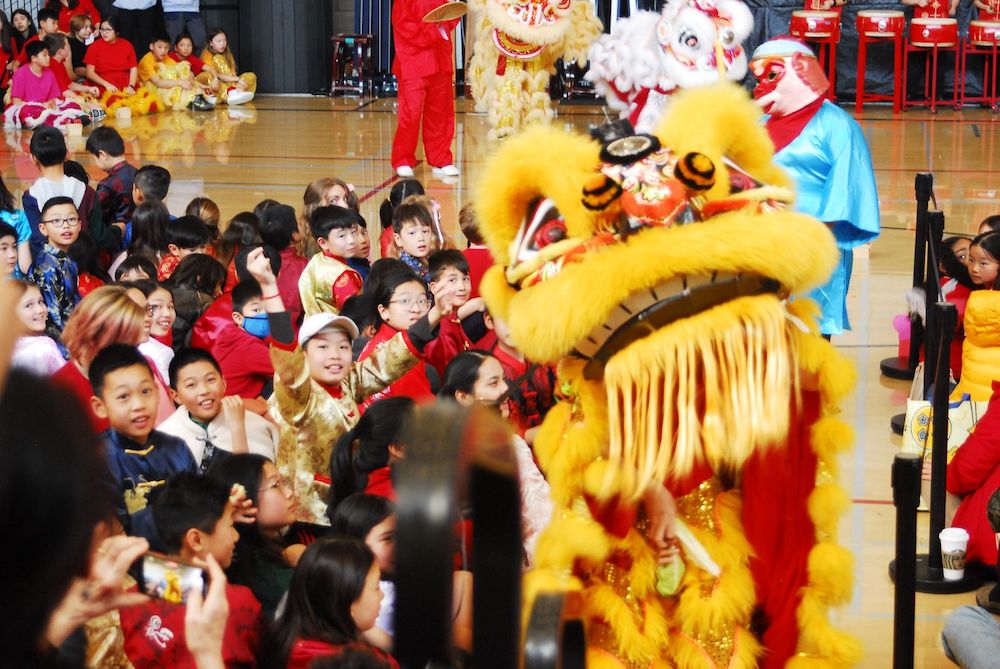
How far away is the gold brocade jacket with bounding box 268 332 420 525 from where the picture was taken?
3227mm

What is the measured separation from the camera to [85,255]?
4.97 metres

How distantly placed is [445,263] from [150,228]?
1517mm

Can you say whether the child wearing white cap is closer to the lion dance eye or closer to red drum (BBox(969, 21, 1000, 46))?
the lion dance eye

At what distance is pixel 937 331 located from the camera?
333 centimetres

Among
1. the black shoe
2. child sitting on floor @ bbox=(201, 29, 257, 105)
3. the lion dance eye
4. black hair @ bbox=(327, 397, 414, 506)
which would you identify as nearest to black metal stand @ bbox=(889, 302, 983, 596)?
the lion dance eye

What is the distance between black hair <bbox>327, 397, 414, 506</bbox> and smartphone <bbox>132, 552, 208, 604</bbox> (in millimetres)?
835

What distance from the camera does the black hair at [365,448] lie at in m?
2.87

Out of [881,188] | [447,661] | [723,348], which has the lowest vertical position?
[881,188]

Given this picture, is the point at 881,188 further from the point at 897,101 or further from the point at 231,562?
Answer: the point at 231,562

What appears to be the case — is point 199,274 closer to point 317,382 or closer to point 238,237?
point 238,237

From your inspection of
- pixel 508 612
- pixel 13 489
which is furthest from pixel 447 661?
pixel 13 489

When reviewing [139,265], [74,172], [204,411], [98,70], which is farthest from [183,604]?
[98,70]

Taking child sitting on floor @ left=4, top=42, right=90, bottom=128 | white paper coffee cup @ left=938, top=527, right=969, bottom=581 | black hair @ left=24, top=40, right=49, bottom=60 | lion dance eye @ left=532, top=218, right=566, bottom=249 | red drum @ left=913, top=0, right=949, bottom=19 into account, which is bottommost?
white paper coffee cup @ left=938, top=527, right=969, bottom=581

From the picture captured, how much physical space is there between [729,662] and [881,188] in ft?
22.4
